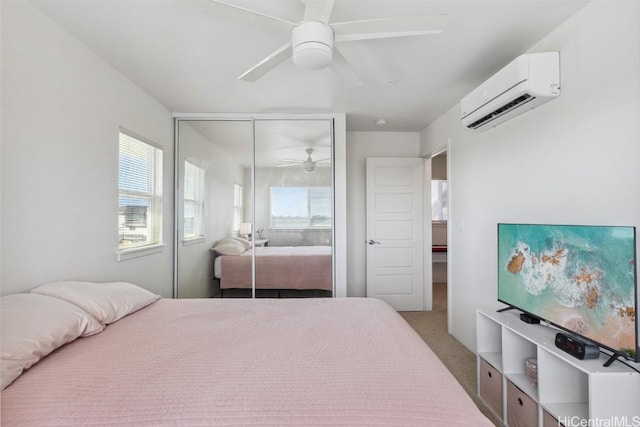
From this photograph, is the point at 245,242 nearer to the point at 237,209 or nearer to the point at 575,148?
the point at 237,209

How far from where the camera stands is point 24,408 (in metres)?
1.01

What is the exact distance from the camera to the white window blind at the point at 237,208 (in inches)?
143

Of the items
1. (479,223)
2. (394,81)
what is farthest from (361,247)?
(394,81)

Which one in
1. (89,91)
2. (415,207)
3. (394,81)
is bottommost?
(415,207)

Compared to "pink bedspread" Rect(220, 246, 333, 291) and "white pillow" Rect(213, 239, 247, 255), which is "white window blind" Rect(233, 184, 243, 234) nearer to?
"white pillow" Rect(213, 239, 247, 255)

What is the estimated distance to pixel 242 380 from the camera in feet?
3.74

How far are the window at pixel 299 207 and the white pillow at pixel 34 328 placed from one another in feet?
7.39

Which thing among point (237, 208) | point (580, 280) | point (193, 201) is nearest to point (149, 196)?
point (193, 201)

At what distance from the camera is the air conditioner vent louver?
195 cm

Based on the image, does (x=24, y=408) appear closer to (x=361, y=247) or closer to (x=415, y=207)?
(x=361, y=247)

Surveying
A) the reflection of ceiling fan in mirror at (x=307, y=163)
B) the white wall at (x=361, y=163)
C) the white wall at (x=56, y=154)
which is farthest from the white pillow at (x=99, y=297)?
the white wall at (x=361, y=163)

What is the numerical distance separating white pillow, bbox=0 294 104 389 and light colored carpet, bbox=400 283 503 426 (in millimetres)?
2464

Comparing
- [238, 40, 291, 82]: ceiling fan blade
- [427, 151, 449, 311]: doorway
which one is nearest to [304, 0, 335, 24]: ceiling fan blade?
[238, 40, 291, 82]: ceiling fan blade

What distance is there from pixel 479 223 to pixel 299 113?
2238mm
